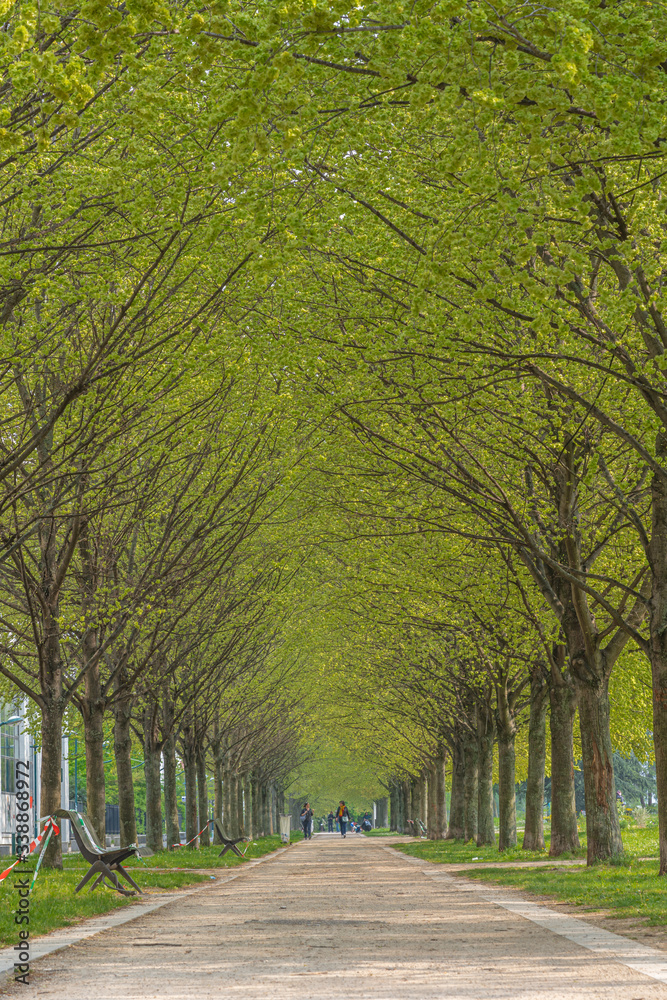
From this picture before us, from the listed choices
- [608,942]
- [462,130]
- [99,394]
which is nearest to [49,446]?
[99,394]

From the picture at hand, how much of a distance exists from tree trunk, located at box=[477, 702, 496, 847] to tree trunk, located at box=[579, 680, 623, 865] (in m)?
11.4

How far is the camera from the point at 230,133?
9.83 m

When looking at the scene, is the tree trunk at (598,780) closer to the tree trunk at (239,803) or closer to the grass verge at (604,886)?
the grass verge at (604,886)

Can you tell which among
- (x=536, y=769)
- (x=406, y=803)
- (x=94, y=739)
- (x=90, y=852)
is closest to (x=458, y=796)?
(x=536, y=769)

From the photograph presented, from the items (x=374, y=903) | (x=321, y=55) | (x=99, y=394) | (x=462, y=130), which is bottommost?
(x=374, y=903)

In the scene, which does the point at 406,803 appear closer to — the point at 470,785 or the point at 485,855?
the point at 470,785

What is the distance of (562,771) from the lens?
2148 cm

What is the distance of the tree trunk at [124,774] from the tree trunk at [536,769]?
8464 mm

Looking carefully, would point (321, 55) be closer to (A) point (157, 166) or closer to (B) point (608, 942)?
(A) point (157, 166)

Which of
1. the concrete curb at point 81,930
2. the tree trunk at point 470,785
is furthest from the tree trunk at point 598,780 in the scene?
the tree trunk at point 470,785

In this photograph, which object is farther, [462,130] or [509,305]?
[509,305]

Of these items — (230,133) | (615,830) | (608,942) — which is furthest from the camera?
(615,830)

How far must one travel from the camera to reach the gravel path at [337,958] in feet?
22.1

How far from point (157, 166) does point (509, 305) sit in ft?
12.9
